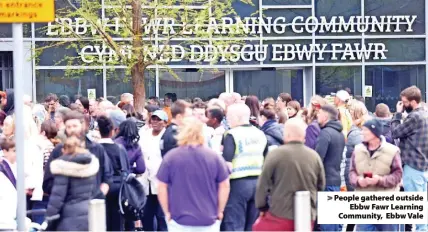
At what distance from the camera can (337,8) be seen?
26266 millimetres

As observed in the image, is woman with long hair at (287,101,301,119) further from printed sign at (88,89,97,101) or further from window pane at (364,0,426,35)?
window pane at (364,0,426,35)

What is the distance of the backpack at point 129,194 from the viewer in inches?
433

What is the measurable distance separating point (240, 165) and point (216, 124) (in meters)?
1.33

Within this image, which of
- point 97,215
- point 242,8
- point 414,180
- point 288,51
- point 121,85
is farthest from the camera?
point 288,51

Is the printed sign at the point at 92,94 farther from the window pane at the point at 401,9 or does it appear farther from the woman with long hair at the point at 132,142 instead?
the woman with long hair at the point at 132,142

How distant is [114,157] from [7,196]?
59.2 inches

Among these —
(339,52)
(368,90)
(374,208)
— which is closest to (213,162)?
(374,208)

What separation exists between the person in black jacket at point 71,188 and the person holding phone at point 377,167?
304cm

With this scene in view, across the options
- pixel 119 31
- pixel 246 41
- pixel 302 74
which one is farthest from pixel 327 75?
pixel 119 31

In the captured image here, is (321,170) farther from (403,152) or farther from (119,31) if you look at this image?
(119,31)

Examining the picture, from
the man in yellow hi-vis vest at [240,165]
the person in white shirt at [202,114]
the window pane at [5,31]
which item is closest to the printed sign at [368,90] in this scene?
the window pane at [5,31]

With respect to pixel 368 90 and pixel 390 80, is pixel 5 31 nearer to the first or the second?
pixel 368 90

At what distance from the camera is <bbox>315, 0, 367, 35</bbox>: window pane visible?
26.2 metres

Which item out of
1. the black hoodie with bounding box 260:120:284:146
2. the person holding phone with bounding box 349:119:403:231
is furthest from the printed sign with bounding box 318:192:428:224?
the black hoodie with bounding box 260:120:284:146
